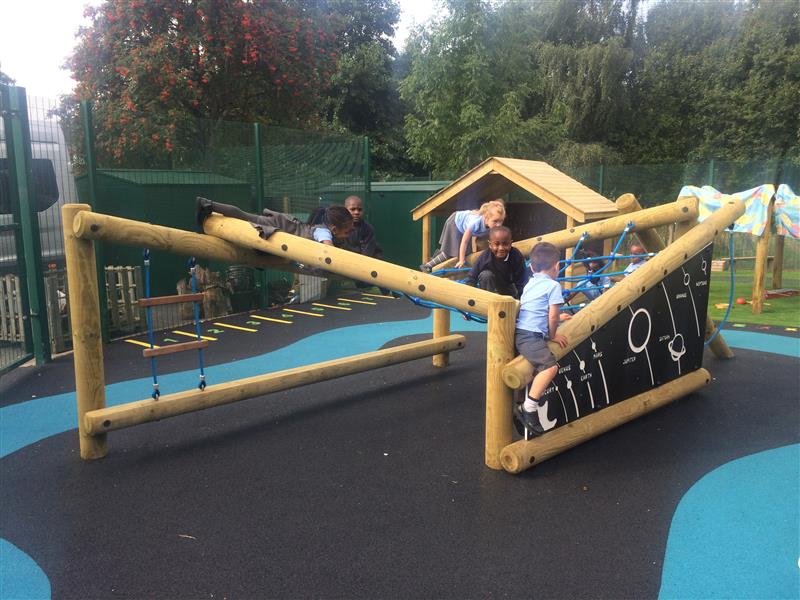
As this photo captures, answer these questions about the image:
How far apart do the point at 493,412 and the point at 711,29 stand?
2517 cm

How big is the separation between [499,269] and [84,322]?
2.93m

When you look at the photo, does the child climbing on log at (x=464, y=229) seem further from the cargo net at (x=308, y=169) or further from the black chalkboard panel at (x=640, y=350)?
the cargo net at (x=308, y=169)

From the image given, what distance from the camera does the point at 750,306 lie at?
368 inches

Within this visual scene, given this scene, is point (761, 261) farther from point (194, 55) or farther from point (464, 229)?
point (194, 55)

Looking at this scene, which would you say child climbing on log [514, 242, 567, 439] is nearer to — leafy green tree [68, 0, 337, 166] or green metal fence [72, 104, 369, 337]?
green metal fence [72, 104, 369, 337]

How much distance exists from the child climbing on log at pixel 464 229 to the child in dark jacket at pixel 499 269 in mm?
394

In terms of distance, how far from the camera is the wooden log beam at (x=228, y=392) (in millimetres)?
3928

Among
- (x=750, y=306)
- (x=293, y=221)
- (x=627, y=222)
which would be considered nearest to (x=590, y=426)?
(x=627, y=222)

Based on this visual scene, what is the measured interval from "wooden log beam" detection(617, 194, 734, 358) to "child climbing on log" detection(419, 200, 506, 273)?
3.63 feet

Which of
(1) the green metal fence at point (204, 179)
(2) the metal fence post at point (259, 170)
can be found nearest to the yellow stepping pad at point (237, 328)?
(1) the green metal fence at point (204, 179)

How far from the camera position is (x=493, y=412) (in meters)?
3.72

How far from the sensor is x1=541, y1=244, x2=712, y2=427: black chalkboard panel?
13.1 ft

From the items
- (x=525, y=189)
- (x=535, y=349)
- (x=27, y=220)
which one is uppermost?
(x=525, y=189)

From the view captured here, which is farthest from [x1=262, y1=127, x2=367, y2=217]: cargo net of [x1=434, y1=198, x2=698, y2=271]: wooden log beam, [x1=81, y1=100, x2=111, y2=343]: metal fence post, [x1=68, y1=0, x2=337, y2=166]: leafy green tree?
[x1=434, y1=198, x2=698, y2=271]: wooden log beam
